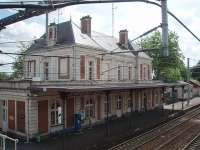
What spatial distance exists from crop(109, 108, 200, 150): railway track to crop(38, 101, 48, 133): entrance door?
17.2 ft

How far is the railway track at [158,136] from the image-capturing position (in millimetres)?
17047

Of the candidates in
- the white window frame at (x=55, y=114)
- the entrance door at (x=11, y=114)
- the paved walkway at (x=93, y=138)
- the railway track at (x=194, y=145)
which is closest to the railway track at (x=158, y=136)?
the paved walkway at (x=93, y=138)

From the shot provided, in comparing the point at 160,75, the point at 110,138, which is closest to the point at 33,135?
the point at 110,138

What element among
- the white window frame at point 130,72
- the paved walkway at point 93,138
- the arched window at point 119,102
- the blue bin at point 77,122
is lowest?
the paved walkway at point 93,138

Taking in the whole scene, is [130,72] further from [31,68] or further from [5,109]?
[5,109]

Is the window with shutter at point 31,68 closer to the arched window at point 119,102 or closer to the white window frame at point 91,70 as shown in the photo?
the white window frame at point 91,70

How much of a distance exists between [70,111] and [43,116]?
2.82 meters

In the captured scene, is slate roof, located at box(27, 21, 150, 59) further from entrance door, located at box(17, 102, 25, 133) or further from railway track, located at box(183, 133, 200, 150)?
railway track, located at box(183, 133, 200, 150)

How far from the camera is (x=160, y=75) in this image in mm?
55750

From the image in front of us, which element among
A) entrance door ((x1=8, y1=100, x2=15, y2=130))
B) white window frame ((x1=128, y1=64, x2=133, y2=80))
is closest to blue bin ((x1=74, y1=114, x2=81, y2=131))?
entrance door ((x1=8, y1=100, x2=15, y2=130))

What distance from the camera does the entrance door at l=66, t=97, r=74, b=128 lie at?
2086cm

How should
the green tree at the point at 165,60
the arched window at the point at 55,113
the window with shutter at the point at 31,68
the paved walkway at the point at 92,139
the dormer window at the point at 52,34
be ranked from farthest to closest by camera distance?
1. the green tree at the point at 165,60
2. the window with shutter at the point at 31,68
3. the dormer window at the point at 52,34
4. the arched window at the point at 55,113
5. the paved walkway at the point at 92,139

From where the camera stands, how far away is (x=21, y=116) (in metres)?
18.8

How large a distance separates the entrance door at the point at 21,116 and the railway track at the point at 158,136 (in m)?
6.48
